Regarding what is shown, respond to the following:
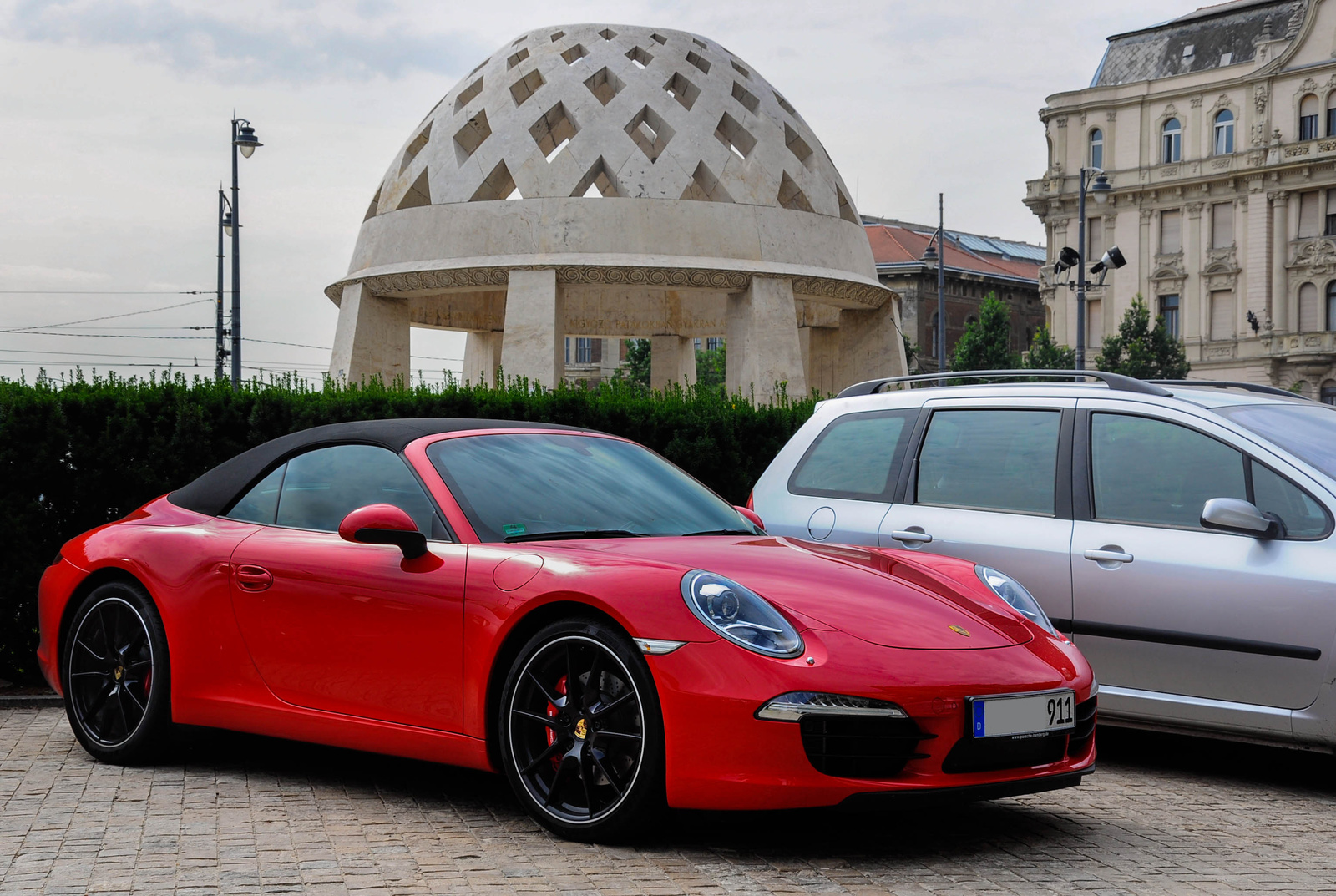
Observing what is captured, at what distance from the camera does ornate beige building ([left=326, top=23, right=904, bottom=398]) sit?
71.1 ft

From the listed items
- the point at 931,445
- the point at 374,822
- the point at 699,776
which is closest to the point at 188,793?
the point at 374,822

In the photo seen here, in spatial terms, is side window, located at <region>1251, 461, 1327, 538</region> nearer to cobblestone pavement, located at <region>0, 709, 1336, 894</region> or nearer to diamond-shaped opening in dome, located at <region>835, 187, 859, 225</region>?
cobblestone pavement, located at <region>0, 709, 1336, 894</region>

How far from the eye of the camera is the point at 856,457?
7430 millimetres

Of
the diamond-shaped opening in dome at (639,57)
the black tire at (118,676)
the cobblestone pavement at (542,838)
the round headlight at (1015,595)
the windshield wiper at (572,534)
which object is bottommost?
the cobblestone pavement at (542,838)

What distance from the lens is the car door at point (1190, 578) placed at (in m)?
5.77

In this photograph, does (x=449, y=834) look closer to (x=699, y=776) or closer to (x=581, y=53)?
(x=699, y=776)

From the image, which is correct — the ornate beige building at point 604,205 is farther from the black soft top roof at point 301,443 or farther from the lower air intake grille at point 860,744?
the lower air intake grille at point 860,744

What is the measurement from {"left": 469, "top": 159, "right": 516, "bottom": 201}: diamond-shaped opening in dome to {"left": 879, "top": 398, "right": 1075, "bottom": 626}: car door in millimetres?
15787

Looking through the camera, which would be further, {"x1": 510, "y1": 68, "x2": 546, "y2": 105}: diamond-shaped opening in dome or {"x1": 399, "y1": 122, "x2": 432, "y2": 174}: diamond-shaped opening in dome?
{"x1": 399, "y1": 122, "x2": 432, "y2": 174}: diamond-shaped opening in dome

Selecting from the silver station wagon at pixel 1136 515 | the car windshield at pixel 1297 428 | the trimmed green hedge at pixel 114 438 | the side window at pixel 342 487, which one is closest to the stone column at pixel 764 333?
the trimmed green hedge at pixel 114 438

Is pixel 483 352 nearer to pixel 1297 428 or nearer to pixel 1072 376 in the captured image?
pixel 1072 376

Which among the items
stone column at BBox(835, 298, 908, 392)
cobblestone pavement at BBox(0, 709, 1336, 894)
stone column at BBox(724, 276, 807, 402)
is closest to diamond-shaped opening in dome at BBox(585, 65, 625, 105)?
stone column at BBox(724, 276, 807, 402)

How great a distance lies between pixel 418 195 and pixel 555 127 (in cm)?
244

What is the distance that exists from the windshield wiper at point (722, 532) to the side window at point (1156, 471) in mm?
1721
